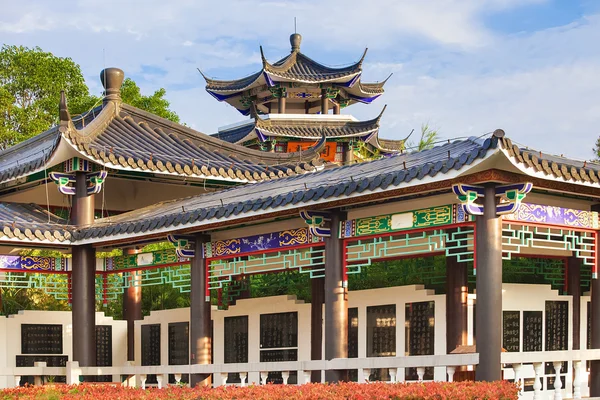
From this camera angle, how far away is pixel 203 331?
50.4 feet

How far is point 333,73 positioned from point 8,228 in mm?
21939

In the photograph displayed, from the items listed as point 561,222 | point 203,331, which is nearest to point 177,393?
point 203,331

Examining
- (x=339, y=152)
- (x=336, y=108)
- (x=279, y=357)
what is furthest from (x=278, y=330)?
(x=336, y=108)

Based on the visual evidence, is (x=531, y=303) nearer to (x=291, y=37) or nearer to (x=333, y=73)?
(x=333, y=73)

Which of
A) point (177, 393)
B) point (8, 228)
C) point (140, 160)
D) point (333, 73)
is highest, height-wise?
point (333, 73)

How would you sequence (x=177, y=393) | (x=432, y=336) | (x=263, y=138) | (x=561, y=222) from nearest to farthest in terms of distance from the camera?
(x=177, y=393), (x=561, y=222), (x=432, y=336), (x=263, y=138)

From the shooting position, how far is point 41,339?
62.5ft

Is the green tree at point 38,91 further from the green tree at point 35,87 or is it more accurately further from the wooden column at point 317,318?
the wooden column at point 317,318

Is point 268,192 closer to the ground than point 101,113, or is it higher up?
closer to the ground

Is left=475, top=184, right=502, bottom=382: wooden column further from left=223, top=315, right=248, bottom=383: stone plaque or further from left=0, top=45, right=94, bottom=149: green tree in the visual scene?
left=0, top=45, right=94, bottom=149: green tree

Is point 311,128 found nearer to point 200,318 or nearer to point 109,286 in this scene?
point 109,286

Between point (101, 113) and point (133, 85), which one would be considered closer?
point (101, 113)

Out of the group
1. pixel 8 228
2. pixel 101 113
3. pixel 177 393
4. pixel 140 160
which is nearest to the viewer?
pixel 177 393

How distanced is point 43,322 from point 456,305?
8.66 m
